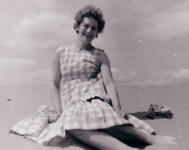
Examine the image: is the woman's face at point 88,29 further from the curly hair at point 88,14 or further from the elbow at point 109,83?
the elbow at point 109,83

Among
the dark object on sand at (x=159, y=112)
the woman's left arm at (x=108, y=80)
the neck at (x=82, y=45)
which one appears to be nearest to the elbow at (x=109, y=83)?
the woman's left arm at (x=108, y=80)

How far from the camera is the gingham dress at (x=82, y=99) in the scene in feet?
5.40

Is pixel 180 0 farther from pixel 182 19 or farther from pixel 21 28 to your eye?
pixel 21 28

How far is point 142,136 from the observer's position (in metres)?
1.75

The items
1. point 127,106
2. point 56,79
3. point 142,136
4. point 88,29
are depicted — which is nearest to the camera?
point 142,136

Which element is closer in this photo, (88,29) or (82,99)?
(82,99)

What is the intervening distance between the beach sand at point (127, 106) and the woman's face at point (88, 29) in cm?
79

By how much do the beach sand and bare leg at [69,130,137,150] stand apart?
0.08 metres

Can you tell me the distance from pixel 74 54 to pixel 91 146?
2.47 ft

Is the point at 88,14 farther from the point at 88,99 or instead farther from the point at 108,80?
the point at 88,99

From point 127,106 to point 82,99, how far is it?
1279 millimetres

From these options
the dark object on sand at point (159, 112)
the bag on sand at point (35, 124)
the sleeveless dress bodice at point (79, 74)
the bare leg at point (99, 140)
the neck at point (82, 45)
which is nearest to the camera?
the bare leg at point (99, 140)

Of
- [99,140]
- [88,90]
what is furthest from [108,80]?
[99,140]

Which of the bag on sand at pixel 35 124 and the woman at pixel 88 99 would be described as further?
the bag on sand at pixel 35 124
